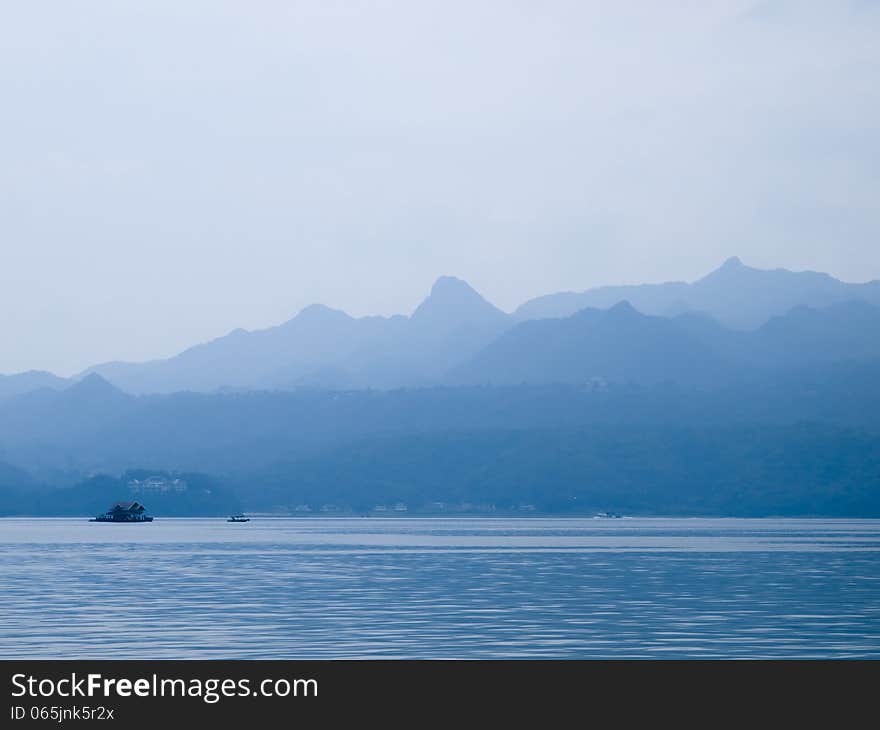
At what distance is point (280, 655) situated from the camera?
6259cm

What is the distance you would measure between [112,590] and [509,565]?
159ft

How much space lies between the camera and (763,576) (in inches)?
4751
